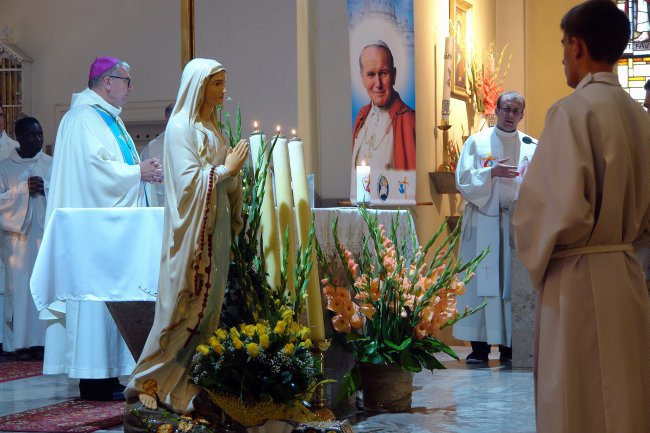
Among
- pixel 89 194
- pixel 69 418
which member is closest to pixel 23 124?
pixel 89 194

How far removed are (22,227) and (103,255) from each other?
4603mm

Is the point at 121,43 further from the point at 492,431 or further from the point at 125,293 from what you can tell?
the point at 492,431

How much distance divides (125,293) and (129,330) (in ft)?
2.25

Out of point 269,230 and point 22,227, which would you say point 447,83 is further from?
point 269,230

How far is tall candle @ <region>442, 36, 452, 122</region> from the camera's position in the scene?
398 inches

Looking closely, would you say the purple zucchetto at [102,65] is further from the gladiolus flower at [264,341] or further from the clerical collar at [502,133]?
the clerical collar at [502,133]

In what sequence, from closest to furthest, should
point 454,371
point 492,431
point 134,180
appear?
point 492,431 < point 134,180 < point 454,371

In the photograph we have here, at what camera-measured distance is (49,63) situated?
12.2m

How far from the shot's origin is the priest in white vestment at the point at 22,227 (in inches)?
378

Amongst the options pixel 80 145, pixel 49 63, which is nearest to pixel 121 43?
pixel 49 63

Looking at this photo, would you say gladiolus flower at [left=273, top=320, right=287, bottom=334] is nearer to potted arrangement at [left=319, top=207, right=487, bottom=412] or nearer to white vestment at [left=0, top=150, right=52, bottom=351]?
potted arrangement at [left=319, top=207, right=487, bottom=412]

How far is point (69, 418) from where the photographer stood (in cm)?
567

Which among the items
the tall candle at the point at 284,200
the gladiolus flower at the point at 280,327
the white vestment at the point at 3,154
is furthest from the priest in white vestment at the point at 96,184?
the white vestment at the point at 3,154

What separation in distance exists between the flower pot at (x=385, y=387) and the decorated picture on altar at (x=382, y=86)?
3143mm
